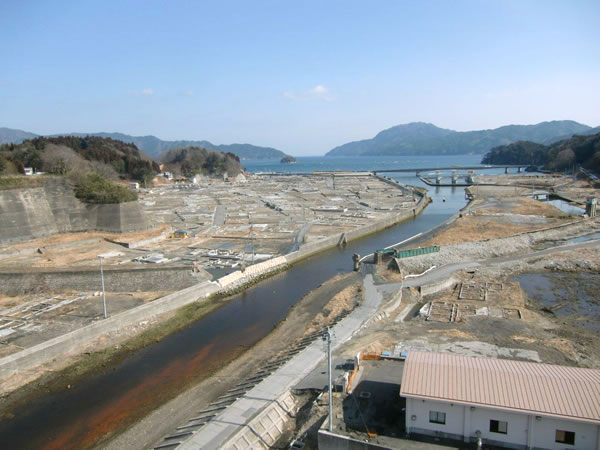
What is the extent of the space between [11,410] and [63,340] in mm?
4030

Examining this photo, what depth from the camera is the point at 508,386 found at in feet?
35.9

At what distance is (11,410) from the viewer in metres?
16.0

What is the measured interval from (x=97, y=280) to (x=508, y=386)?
2491cm

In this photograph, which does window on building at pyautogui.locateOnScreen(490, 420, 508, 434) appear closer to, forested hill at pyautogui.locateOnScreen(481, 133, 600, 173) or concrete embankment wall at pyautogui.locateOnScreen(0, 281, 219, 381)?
concrete embankment wall at pyautogui.locateOnScreen(0, 281, 219, 381)

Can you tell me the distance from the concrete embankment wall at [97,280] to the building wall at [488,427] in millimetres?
19102

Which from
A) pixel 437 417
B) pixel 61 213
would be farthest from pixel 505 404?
pixel 61 213

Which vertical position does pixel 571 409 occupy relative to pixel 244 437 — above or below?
above

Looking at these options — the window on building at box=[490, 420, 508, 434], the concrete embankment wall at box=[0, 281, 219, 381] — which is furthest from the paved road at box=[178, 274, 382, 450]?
the concrete embankment wall at box=[0, 281, 219, 381]

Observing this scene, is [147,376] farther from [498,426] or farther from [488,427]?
[498,426]

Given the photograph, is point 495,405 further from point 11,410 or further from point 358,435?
point 11,410

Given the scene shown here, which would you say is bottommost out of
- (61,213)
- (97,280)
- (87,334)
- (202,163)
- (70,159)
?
(87,334)

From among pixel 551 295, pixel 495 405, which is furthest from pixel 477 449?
pixel 551 295

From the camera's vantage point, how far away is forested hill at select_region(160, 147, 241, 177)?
129250 mm

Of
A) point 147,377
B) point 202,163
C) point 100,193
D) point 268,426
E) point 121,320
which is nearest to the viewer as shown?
point 268,426
